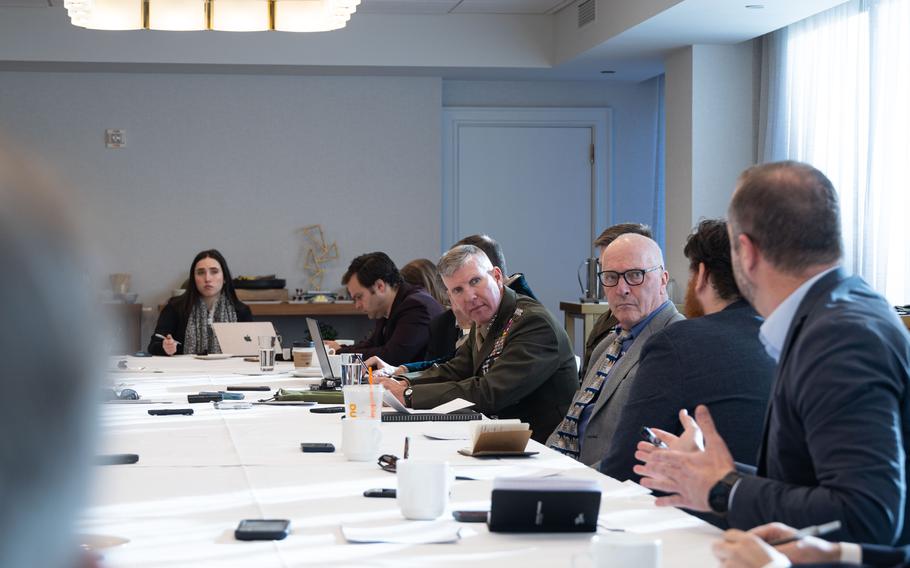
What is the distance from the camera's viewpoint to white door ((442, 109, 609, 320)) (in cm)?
926

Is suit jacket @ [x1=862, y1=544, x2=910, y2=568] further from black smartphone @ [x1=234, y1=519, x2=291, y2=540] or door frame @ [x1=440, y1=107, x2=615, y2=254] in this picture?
door frame @ [x1=440, y1=107, x2=615, y2=254]

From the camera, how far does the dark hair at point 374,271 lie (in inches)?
225

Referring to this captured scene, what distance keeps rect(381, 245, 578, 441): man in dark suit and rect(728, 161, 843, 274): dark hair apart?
190 centimetres

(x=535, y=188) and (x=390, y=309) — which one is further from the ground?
(x=535, y=188)

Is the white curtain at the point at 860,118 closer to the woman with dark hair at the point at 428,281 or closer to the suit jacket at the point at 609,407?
the woman with dark hair at the point at 428,281

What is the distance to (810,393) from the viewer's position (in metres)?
1.74

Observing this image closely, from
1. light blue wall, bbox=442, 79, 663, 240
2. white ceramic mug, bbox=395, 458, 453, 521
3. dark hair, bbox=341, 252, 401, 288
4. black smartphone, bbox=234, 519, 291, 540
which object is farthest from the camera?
light blue wall, bbox=442, 79, 663, 240

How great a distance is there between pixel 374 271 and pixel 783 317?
153 inches

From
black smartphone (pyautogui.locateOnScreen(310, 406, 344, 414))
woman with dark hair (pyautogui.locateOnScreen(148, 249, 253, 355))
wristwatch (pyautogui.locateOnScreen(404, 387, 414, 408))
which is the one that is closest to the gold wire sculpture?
woman with dark hair (pyautogui.locateOnScreen(148, 249, 253, 355))

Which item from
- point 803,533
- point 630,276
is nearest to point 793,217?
point 803,533

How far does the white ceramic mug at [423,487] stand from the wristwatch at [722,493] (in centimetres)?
46

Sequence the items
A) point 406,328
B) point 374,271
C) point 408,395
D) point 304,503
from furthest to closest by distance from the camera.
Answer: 1. point 374,271
2. point 406,328
3. point 408,395
4. point 304,503

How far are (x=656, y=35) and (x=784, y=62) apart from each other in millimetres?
844

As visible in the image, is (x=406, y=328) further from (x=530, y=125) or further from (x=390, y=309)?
(x=530, y=125)
